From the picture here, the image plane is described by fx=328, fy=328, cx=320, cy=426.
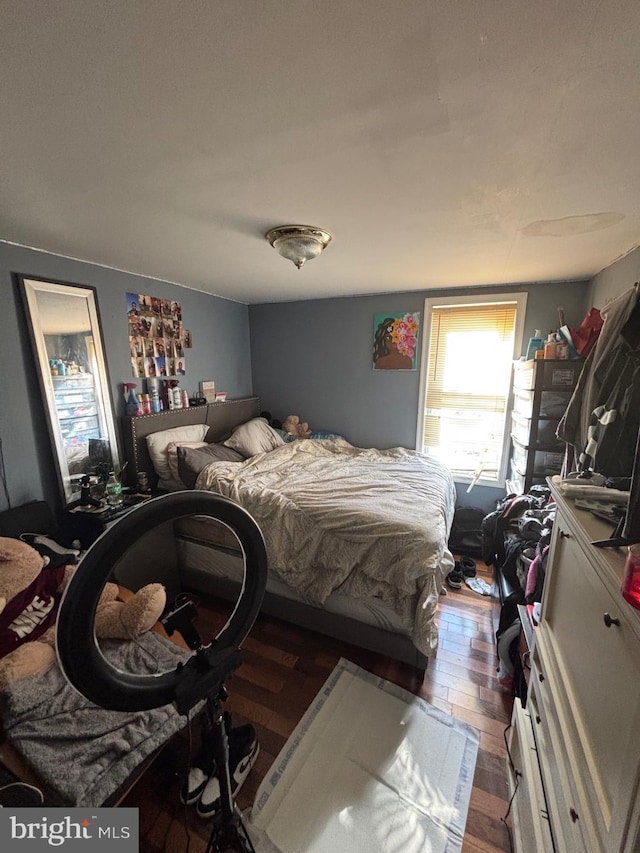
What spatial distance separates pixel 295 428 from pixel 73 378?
6.97 ft

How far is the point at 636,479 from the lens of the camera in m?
0.69

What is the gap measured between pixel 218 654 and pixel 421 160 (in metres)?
1.53

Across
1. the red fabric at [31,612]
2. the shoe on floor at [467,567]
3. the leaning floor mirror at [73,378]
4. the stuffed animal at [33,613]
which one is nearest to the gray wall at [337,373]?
the shoe on floor at [467,567]

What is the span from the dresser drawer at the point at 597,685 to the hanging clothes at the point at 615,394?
25 centimetres

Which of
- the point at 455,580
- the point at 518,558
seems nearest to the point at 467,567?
the point at 455,580

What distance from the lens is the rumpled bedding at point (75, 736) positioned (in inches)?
39.8

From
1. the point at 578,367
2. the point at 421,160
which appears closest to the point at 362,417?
the point at 578,367

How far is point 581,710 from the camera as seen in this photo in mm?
778

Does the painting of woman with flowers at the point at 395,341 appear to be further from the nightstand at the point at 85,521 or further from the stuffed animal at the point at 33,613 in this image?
the stuffed animal at the point at 33,613

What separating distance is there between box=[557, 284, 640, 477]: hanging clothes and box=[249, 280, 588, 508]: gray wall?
6.98 feet

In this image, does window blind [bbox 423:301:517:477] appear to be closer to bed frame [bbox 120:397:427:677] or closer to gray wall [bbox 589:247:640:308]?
gray wall [bbox 589:247:640:308]

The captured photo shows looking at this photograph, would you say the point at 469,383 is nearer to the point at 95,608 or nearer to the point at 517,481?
the point at 517,481

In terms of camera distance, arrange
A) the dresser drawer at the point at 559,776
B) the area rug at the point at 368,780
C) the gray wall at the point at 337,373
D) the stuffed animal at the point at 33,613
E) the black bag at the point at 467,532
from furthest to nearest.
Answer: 1. the gray wall at the point at 337,373
2. the black bag at the point at 467,532
3. the stuffed animal at the point at 33,613
4. the area rug at the point at 368,780
5. the dresser drawer at the point at 559,776

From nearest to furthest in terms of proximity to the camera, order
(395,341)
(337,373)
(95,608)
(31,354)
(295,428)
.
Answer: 1. (95,608)
2. (31,354)
3. (395,341)
4. (337,373)
5. (295,428)
